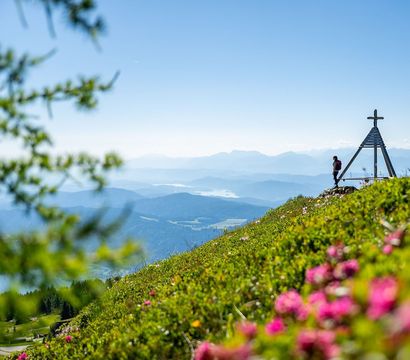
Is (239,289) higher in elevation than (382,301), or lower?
lower

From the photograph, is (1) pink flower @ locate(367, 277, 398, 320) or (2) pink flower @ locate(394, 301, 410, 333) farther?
(1) pink flower @ locate(367, 277, 398, 320)

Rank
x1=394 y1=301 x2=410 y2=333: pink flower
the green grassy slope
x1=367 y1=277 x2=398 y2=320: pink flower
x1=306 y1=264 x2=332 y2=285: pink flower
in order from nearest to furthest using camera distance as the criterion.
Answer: x1=394 y1=301 x2=410 y2=333: pink flower < x1=367 y1=277 x2=398 y2=320: pink flower < x1=306 y1=264 x2=332 y2=285: pink flower < the green grassy slope

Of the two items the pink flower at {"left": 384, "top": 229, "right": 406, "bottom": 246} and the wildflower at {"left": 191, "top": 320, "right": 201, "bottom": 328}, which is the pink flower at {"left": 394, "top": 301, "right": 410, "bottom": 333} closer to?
the pink flower at {"left": 384, "top": 229, "right": 406, "bottom": 246}

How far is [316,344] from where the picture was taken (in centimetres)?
317

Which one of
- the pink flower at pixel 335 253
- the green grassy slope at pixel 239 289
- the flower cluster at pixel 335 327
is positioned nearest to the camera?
the flower cluster at pixel 335 327

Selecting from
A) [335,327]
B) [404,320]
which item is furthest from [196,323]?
[404,320]

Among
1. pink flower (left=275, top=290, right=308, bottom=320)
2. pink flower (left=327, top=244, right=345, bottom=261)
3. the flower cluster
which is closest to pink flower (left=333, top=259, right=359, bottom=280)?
pink flower (left=275, top=290, right=308, bottom=320)

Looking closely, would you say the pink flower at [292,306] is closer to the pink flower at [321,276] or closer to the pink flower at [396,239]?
the pink flower at [321,276]

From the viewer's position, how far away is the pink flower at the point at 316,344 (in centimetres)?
311

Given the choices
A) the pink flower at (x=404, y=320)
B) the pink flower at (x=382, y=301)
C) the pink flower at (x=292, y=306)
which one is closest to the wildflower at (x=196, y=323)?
the pink flower at (x=292, y=306)

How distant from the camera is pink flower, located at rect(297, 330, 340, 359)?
311cm

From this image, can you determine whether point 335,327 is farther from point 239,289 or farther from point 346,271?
point 239,289

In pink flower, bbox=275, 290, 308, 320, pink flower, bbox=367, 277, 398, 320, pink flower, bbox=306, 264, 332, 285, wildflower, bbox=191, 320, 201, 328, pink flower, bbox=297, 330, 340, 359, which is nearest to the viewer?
pink flower, bbox=367, 277, 398, 320

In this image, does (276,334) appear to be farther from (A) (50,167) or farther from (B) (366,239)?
(B) (366,239)
